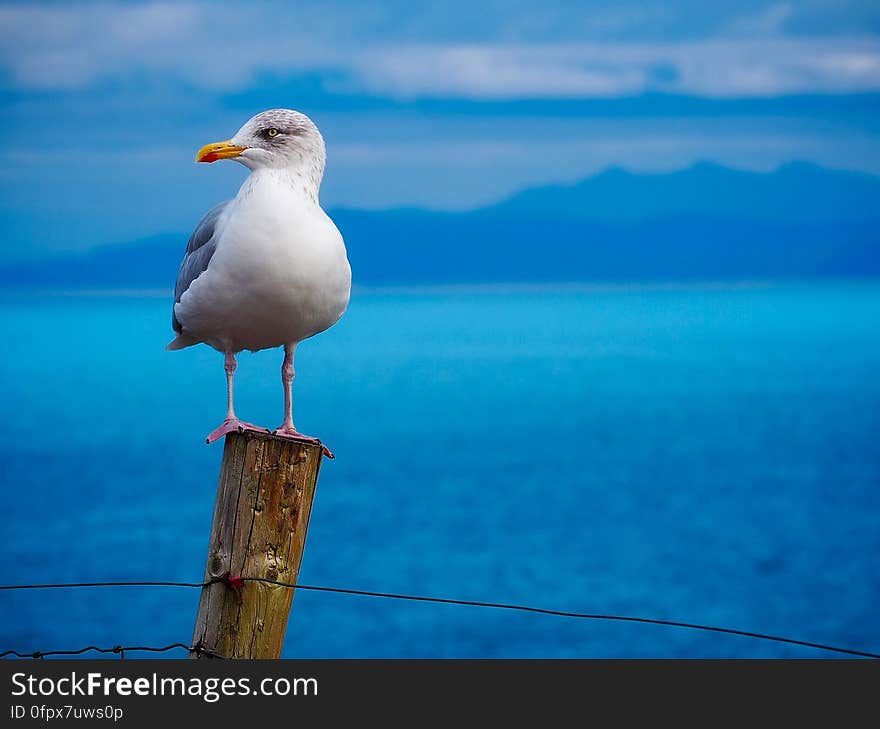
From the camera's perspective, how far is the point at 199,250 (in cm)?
322

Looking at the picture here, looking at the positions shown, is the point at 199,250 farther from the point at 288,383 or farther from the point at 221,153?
the point at 288,383

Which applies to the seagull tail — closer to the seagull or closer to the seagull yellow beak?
the seagull

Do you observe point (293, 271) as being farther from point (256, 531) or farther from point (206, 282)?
point (256, 531)

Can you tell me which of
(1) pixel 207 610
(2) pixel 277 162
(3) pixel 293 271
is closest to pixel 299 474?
(1) pixel 207 610

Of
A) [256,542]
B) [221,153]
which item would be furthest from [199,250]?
[256,542]

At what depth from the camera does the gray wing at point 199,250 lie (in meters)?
3.18

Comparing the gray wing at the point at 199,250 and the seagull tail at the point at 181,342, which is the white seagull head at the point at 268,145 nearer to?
the gray wing at the point at 199,250

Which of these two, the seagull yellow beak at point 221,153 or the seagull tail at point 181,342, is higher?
the seagull yellow beak at point 221,153

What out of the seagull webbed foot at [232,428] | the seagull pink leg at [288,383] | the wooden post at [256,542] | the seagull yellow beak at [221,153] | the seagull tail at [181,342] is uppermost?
the seagull yellow beak at [221,153]

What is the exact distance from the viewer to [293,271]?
3.00m

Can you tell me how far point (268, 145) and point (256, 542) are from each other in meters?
1.15

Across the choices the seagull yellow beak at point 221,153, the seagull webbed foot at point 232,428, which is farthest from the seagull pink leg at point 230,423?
the seagull yellow beak at point 221,153

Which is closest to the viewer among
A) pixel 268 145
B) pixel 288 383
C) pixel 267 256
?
pixel 267 256
